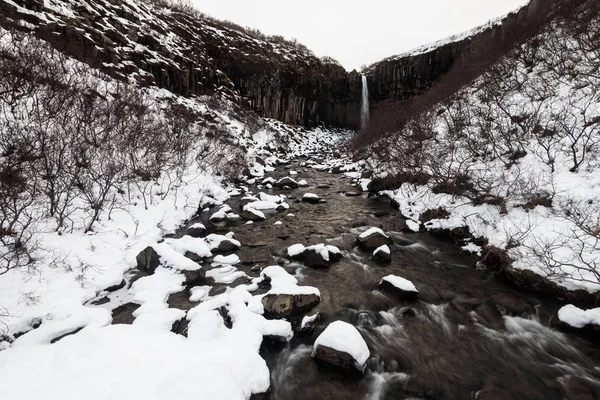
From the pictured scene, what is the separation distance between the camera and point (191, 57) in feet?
76.2

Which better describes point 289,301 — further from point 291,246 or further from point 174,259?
point 174,259

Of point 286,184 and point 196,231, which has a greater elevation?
point 286,184

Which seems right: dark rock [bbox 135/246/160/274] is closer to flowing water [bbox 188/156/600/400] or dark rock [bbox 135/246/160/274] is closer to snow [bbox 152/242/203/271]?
Answer: snow [bbox 152/242/203/271]

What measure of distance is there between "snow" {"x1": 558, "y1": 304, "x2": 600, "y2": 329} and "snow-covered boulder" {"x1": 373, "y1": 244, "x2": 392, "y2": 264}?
124 inches

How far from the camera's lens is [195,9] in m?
36.7

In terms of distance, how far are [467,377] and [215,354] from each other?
3.45 meters

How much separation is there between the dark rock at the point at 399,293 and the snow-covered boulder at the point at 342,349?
6.38 ft

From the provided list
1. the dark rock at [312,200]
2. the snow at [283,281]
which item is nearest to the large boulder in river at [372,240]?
the snow at [283,281]

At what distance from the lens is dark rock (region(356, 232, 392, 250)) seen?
7.18 meters

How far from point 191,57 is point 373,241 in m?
24.1

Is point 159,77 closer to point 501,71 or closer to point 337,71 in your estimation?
point 501,71

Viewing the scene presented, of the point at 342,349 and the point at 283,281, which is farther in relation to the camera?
the point at 283,281

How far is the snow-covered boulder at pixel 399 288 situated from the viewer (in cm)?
524

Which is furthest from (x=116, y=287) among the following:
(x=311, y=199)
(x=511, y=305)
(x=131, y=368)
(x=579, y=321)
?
(x=579, y=321)
